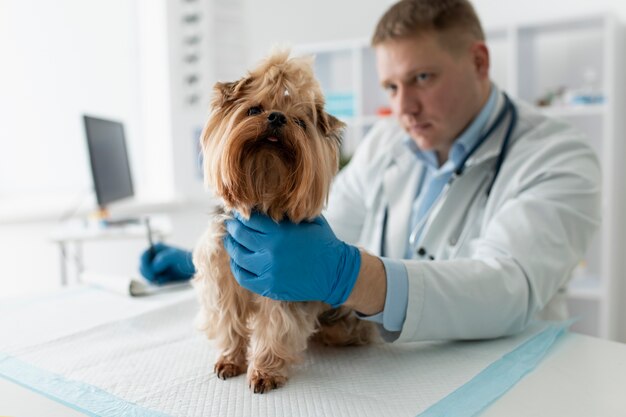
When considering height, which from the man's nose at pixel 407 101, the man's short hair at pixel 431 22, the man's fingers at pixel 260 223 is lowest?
the man's fingers at pixel 260 223

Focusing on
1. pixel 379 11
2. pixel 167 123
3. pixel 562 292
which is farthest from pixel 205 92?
pixel 562 292

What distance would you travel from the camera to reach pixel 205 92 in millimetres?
4266

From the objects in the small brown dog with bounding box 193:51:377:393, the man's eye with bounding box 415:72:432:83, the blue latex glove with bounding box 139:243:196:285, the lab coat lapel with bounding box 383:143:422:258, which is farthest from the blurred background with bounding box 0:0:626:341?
the small brown dog with bounding box 193:51:377:393

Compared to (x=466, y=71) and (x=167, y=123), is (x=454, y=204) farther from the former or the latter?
(x=167, y=123)

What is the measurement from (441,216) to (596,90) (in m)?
2.06

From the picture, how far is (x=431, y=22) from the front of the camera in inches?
69.6

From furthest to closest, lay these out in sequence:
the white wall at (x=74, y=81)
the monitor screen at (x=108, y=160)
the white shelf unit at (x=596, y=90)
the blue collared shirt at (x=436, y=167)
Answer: the white wall at (x=74, y=81) < the white shelf unit at (x=596, y=90) < the monitor screen at (x=108, y=160) < the blue collared shirt at (x=436, y=167)

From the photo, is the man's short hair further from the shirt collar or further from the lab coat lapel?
the lab coat lapel

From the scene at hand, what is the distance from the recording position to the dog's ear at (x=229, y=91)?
3.61 ft

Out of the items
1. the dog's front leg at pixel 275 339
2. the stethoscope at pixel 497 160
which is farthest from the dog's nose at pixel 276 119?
the stethoscope at pixel 497 160

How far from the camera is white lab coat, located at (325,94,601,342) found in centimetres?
127

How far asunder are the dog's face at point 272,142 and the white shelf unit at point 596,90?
7.60ft

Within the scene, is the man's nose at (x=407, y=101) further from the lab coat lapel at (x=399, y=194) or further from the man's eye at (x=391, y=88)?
the lab coat lapel at (x=399, y=194)

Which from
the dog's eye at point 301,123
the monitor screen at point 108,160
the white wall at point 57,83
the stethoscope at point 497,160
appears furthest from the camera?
the white wall at point 57,83
